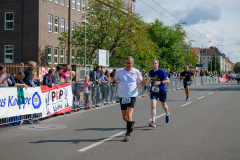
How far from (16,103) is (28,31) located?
29.9 metres

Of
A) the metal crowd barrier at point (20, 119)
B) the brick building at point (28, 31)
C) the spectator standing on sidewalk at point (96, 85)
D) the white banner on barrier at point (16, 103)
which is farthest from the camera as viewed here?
the brick building at point (28, 31)

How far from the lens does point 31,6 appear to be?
130 feet

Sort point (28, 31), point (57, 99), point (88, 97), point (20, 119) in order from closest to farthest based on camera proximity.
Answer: point (20, 119)
point (57, 99)
point (88, 97)
point (28, 31)

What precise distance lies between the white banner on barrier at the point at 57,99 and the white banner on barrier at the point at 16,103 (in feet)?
1.06

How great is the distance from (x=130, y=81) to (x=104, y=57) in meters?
19.4

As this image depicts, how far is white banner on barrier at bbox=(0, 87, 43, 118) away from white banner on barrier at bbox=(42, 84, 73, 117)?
0.32 meters

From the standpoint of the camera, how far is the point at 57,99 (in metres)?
13.4

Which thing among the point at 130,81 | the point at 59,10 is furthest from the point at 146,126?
the point at 59,10

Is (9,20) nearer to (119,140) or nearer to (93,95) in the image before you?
(93,95)

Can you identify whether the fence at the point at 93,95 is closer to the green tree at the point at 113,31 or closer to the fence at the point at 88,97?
the fence at the point at 88,97

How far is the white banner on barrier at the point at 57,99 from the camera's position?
12558mm

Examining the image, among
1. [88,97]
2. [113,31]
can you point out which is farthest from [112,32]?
[88,97]

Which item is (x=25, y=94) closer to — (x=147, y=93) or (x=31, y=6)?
(x=147, y=93)

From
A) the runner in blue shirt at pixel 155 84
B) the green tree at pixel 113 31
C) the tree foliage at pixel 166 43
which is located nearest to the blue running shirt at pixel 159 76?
the runner in blue shirt at pixel 155 84
